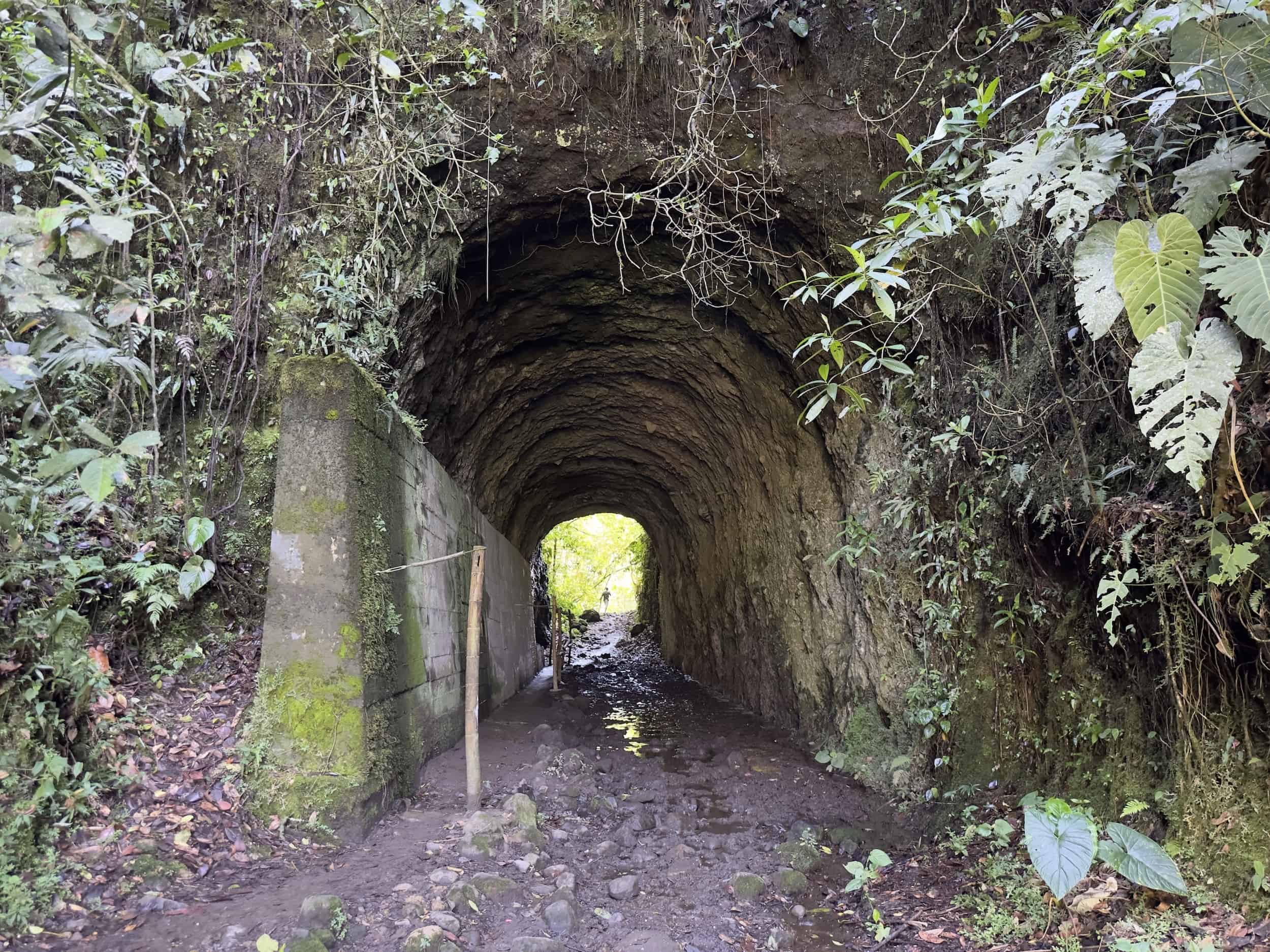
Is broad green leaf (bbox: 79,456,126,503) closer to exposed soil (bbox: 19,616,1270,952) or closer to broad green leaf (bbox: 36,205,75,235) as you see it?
broad green leaf (bbox: 36,205,75,235)

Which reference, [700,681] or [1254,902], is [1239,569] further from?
[700,681]

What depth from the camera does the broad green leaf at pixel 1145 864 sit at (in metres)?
2.35

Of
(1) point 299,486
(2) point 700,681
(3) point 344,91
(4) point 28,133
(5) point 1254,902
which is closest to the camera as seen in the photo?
(4) point 28,133

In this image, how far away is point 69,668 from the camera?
9.59ft

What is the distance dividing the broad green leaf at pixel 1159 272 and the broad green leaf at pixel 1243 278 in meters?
0.06

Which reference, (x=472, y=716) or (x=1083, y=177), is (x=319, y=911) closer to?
(x=472, y=716)

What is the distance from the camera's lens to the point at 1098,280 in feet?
7.97

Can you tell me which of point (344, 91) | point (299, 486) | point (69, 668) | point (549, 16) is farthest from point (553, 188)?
point (69, 668)

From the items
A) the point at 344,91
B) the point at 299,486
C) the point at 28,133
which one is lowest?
the point at 299,486

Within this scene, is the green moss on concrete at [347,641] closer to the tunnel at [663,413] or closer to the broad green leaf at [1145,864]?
the tunnel at [663,413]

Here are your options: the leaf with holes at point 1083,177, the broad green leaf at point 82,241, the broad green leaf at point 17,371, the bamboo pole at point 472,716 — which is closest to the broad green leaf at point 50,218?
the broad green leaf at point 82,241

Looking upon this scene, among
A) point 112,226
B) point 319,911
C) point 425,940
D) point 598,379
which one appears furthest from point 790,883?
point 598,379

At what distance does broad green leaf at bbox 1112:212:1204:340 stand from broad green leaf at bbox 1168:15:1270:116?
41cm

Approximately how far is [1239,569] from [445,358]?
5103 mm
